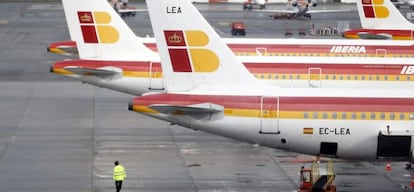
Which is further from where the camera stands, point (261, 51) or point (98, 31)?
point (261, 51)

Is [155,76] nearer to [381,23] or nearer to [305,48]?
[305,48]

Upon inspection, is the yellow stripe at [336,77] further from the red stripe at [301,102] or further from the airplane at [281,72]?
the red stripe at [301,102]

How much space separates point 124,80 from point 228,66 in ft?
47.5

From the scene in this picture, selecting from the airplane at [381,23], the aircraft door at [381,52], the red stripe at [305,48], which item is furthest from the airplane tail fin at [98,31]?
the airplane at [381,23]

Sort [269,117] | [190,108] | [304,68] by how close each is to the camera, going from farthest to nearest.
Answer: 1. [304,68]
2. [269,117]
3. [190,108]

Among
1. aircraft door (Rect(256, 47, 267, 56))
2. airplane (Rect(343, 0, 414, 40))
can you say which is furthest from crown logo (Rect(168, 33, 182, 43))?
airplane (Rect(343, 0, 414, 40))

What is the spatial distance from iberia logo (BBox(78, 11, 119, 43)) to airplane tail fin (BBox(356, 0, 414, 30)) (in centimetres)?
2674

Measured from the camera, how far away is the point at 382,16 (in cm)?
7762

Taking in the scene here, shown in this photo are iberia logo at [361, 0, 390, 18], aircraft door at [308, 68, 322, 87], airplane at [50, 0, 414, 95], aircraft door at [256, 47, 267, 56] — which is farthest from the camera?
iberia logo at [361, 0, 390, 18]

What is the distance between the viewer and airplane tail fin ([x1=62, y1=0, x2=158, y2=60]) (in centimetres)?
5606

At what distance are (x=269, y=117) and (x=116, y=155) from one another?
427 inches

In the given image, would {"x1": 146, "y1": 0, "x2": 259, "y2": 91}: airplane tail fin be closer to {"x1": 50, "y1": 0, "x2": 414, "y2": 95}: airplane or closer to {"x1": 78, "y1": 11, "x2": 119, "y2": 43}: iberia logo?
{"x1": 50, "y1": 0, "x2": 414, "y2": 95}: airplane

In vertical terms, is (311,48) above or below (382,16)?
below

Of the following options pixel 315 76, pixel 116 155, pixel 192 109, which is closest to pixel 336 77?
pixel 315 76
